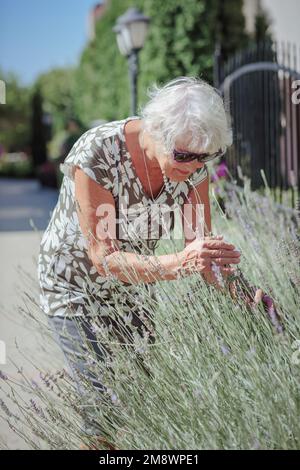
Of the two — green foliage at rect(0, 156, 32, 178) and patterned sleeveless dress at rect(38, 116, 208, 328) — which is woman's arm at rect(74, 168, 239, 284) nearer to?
patterned sleeveless dress at rect(38, 116, 208, 328)

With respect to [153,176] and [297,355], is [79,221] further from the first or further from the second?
[297,355]

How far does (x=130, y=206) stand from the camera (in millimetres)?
2281

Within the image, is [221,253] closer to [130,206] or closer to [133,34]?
[130,206]

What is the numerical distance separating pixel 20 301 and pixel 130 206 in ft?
10.2

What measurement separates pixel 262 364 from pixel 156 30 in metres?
11.3

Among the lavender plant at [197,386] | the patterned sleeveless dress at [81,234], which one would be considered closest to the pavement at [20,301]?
the patterned sleeveless dress at [81,234]

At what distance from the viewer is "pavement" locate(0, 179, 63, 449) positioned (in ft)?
8.84

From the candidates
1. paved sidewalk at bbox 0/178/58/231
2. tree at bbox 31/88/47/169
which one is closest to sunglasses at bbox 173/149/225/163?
paved sidewalk at bbox 0/178/58/231

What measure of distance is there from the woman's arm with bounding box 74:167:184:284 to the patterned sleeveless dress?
5 cm

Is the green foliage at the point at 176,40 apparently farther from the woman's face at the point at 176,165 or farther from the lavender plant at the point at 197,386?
the lavender plant at the point at 197,386

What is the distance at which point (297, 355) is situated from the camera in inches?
73.5

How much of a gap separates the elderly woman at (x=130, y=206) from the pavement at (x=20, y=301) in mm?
159
